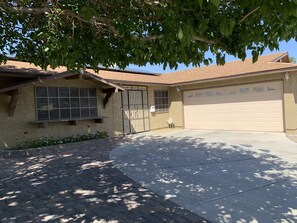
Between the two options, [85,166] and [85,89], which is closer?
[85,166]

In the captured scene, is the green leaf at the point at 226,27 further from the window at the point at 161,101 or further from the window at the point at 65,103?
the window at the point at 161,101

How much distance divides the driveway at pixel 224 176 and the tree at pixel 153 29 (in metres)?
2.41

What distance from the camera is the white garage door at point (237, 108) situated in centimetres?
1301

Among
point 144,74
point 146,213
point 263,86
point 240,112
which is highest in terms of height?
point 144,74

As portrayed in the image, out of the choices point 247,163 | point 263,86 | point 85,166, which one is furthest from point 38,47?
point 263,86

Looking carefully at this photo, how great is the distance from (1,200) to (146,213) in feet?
9.16

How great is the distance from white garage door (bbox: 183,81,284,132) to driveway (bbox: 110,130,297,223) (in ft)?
9.45

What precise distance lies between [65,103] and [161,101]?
717cm

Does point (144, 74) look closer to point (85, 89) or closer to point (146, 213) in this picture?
point (85, 89)

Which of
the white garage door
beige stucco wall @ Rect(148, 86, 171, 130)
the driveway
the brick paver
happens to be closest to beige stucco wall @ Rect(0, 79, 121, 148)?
the brick paver

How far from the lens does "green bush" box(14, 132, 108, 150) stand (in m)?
10.5

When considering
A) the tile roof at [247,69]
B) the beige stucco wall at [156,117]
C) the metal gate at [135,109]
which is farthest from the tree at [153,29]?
the beige stucco wall at [156,117]

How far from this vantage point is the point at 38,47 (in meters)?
5.48

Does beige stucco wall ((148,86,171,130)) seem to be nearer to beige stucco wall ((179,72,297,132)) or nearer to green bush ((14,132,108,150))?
green bush ((14,132,108,150))
